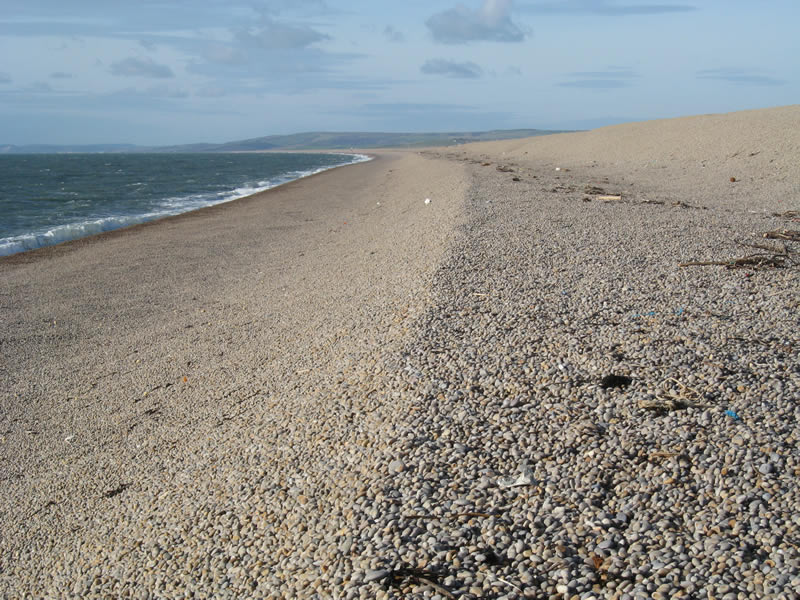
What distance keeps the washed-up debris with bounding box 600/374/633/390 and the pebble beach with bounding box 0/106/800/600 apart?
0.01 meters

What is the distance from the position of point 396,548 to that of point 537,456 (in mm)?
852

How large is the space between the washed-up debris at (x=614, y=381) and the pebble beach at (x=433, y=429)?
0.01 m

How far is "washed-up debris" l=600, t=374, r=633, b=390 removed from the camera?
139 inches

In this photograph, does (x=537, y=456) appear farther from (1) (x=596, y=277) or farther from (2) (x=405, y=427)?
(1) (x=596, y=277)

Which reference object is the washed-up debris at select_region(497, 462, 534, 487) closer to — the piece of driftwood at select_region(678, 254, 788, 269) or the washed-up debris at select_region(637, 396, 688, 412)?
the washed-up debris at select_region(637, 396, 688, 412)

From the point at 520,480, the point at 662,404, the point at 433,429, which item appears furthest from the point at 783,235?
the point at 520,480

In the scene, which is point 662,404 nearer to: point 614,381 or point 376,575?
point 614,381

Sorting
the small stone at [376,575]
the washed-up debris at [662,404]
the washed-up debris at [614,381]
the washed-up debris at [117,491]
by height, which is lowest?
the washed-up debris at [117,491]

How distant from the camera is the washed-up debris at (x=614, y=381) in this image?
3.54 m

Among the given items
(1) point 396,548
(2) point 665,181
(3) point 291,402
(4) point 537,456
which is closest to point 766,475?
(4) point 537,456

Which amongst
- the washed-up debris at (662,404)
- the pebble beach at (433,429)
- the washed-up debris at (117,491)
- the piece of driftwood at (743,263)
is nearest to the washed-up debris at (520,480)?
the pebble beach at (433,429)

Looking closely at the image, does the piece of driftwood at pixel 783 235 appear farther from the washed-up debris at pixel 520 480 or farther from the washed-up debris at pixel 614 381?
the washed-up debris at pixel 520 480

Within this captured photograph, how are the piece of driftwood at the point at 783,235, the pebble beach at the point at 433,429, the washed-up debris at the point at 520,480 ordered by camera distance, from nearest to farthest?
the pebble beach at the point at 433,429 → the washed-up debris at the point at 520,480 → the piece of driftwood at the point at 783,235

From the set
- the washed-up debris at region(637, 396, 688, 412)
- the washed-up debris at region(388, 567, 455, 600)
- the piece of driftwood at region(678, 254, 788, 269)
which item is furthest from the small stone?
the piece of driftwood at region(678, 254, 788, 269)
